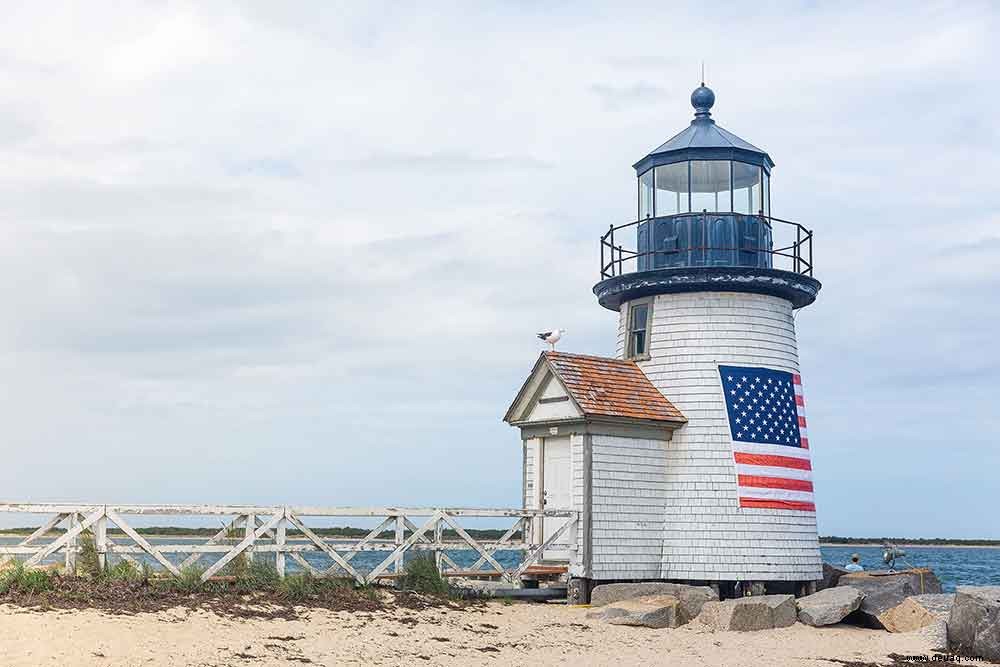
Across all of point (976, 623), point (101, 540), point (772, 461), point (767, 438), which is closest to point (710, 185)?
point (767, 438)

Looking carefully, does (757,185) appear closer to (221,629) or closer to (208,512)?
(208,512)

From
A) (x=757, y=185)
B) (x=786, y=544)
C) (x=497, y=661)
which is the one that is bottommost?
(x=497, y=661)

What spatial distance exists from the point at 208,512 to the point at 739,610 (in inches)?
297

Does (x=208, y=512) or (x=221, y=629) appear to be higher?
(x=208, y=512)

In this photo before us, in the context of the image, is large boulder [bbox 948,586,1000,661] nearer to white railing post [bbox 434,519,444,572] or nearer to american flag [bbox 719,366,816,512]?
american flag [bbox 719,366,816,512]

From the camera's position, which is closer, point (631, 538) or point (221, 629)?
point (221, 629)

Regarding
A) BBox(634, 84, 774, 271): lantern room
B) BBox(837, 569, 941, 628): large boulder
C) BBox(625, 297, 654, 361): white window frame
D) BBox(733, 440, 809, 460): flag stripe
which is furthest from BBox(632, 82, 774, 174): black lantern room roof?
BBox(837, 569, 941, 628): large boulder

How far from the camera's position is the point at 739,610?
17.3 m

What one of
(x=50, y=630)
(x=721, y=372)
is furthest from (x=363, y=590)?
(x=721, y=372)

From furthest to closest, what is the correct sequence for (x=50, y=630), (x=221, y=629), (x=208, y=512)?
(x=208, y=512) → (x=221, y=629) → (x=50, y=630)

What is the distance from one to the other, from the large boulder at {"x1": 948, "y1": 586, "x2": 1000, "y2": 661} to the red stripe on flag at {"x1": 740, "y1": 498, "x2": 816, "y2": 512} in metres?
3.97

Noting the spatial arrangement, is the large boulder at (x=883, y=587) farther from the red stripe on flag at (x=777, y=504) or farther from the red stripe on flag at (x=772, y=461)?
the red stripe on flag at (x=772, y=461)

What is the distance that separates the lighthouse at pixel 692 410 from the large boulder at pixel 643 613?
1623mm

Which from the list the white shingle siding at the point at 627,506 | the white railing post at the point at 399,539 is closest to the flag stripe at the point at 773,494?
the white shingle siding at the point at 627,506
